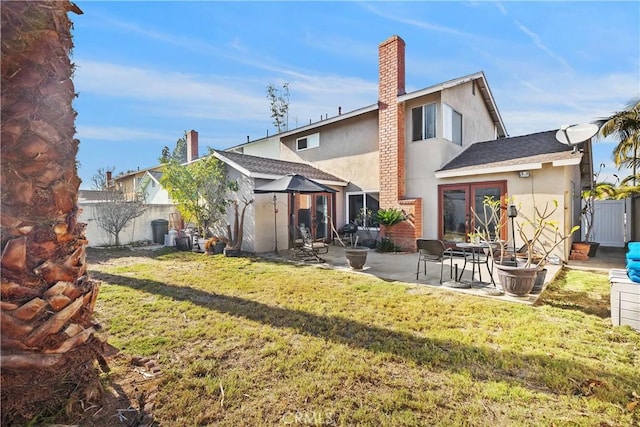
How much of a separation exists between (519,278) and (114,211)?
15.1 metres

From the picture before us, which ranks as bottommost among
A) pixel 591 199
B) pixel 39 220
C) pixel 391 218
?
pixel 391 218

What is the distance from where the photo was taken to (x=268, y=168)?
1239 cm

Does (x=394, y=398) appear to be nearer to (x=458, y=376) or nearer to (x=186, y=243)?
(x=458, y=376)

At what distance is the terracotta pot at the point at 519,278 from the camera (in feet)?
17.8

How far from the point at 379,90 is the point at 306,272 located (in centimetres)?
880

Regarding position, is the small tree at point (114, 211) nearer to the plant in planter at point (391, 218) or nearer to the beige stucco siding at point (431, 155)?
the plant in planter at point (391, 218)

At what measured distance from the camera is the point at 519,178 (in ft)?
31.3

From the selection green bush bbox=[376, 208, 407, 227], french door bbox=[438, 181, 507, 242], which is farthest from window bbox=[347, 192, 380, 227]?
french door bbox=[438, 181, 507, 242]

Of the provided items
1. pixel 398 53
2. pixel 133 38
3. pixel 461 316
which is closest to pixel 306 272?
pixel 461 316

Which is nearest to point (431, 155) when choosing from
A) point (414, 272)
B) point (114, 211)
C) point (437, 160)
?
point (437, 160)

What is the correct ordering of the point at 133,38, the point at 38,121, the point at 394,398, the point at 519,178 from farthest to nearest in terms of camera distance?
the point at 519,178
the point at 133,38
the point at 394,398
the point at 38,121

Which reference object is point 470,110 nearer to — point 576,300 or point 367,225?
point 367,225

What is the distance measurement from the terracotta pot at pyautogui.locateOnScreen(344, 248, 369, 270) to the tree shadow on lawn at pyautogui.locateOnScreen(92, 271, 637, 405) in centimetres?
343

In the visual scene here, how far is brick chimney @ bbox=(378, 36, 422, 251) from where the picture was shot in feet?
38.0
